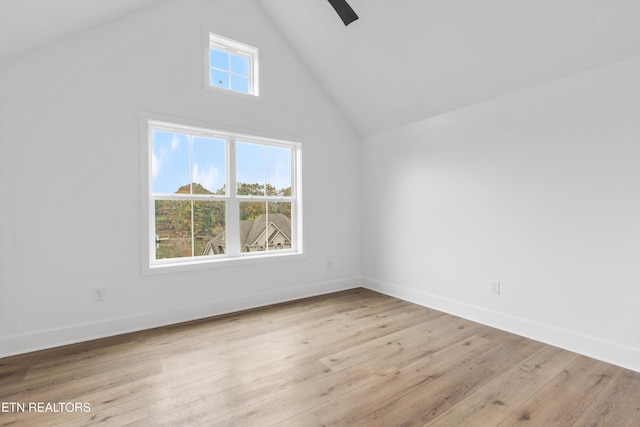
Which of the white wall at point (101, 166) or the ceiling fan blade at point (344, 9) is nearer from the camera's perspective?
the ceiling fan blade at point (344, 9)

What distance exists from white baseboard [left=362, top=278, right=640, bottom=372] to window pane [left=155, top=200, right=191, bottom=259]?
2702 millimetres

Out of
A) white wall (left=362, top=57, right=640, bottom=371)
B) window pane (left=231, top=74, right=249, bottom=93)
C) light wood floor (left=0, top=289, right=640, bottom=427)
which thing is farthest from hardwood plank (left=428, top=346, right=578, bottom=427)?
window pane (left=231, top=74, right=249, bottom=93)

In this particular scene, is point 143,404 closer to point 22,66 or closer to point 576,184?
point 22,66

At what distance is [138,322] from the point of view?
2842 mm

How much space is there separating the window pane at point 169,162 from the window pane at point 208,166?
3.6 inches

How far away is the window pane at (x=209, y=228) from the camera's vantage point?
10.8 ft

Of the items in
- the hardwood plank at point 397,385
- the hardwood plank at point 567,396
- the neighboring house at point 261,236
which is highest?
the neighboring house at point 261,236

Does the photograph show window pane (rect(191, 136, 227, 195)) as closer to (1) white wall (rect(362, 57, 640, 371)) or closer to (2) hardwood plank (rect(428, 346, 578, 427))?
(1) white wall (rect(362, 57, 640, 371))

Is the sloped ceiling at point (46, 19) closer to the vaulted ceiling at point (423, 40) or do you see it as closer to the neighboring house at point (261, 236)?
the vaulted ceiling at point (423, 40)

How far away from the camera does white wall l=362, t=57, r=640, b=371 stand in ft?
7.28

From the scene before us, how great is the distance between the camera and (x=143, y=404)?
176 cm

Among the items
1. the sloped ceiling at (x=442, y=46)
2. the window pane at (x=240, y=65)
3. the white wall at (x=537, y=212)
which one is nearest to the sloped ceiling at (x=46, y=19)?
the window pane at (x=240, y=65)

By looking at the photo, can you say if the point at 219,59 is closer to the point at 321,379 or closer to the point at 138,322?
the point at 138,322

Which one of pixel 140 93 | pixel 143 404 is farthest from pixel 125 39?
pixel 143 404
